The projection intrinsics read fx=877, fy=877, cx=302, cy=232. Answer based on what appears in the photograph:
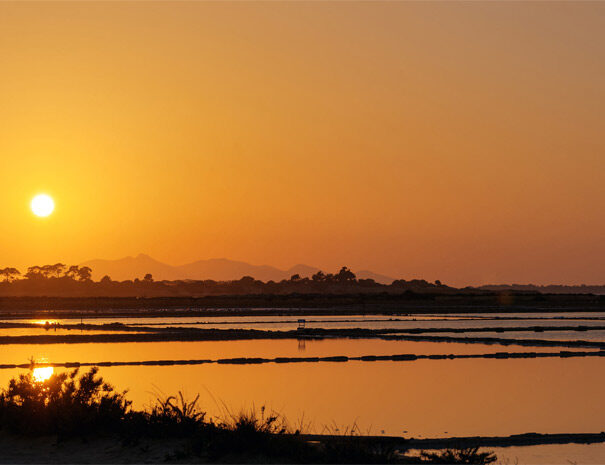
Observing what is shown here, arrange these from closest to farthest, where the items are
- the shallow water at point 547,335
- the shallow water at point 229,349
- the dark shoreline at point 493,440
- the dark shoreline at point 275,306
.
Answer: the dark shoreline at point 493,440
the shallow water at point 229,349
the shallow water at point 547,335
the dark shoreline at point 275,306

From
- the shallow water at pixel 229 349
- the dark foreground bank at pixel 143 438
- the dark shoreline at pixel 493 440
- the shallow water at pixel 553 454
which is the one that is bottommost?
the shallow water at pixel 553 454

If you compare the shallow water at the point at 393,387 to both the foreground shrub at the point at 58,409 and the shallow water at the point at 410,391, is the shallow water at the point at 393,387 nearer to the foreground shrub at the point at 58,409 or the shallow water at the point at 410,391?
the shallow water at the point at 410,391

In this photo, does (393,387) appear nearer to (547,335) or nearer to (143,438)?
(143,438)

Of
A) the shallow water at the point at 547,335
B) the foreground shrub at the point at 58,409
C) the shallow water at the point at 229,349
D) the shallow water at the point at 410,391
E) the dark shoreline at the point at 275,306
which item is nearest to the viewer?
the foreground shrub at the point at 58,409

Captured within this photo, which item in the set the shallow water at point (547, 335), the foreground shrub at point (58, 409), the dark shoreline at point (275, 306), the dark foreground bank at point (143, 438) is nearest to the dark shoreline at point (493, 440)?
the dark foreground bank at point (143, 438)

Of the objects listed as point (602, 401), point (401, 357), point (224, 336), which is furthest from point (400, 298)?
point (602, 401)

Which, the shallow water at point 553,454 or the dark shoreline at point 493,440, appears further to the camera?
the dark shoreline at point 493,440

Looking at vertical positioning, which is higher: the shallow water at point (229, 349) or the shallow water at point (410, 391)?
the shallow water at point (229, 349)

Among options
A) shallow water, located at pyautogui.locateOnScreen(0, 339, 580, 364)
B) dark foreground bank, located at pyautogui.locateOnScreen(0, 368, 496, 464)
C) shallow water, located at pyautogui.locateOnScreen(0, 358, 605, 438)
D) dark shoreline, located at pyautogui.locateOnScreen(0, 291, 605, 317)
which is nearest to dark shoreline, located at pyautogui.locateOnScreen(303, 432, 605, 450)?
dark foreground bank, located at pyautogui.locateOnScreen(0, 368, 496, 464)

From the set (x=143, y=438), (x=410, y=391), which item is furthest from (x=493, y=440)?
(x=410, y=391)

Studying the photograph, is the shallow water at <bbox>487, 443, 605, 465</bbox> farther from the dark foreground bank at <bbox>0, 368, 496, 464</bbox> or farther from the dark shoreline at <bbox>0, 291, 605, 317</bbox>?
the dark shoreline at <bbox>0, 291, 605, 317</bbox>

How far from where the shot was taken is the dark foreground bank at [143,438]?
12789 millimetres

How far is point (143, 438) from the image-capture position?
14164mm

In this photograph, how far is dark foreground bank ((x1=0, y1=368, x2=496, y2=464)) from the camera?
12.8 metres
